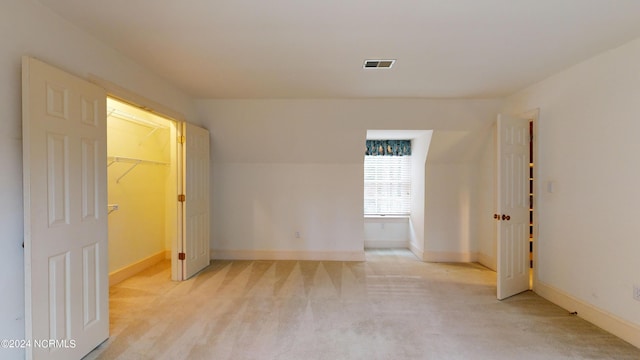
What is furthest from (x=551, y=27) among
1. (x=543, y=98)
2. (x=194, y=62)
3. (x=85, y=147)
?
(x=85, y=147)

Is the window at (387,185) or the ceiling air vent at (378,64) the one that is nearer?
the ceiling air vent at (378,64)

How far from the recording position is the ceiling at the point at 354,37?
5.90ft

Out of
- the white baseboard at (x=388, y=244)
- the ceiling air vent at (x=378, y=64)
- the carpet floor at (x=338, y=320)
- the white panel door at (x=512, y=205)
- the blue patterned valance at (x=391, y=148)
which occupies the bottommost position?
the carpet floor at (x=338, y=320)

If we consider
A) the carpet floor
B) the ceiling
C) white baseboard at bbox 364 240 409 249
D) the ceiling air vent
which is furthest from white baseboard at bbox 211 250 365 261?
the ceiling air vent

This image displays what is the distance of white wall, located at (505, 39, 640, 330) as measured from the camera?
2.29 m

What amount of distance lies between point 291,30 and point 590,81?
2758 millimetres

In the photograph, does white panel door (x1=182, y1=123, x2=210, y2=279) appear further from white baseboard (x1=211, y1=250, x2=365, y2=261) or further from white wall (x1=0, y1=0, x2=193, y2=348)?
white wall (x1=0, y1=0, x2=193, y2=348)

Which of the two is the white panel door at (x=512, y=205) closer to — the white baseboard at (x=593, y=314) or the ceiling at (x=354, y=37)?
the white baseboard at (x=593, y=314)

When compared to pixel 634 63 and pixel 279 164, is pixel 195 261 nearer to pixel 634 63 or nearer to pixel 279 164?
pixel 279 164

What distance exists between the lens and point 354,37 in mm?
2162

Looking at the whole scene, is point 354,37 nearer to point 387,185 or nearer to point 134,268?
point 387,185

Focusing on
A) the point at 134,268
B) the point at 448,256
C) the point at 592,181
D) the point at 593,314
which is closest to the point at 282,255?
the point at 134,268

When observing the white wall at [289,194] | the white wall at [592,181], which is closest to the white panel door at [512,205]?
the white wall at [592,181]

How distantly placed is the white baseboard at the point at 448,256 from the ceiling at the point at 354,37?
2608mm
